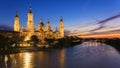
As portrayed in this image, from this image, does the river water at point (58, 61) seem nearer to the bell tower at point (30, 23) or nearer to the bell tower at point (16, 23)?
the bell tower at point (30, 23)

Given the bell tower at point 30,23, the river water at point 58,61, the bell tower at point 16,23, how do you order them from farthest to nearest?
1. the bell tower at point 16,23
2. the bell tower at point 30,23
3. the river water at point 58,61

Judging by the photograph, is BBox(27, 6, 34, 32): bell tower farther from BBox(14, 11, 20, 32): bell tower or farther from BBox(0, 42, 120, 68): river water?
BBox(0, 42, 120, 68): river water

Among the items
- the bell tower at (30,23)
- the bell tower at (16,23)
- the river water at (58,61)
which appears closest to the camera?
the river water at (58,61)

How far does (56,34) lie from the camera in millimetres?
154500

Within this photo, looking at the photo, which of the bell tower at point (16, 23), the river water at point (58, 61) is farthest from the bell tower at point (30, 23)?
the river water at point (58, 61)

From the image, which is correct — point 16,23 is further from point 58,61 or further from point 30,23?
point 58,61

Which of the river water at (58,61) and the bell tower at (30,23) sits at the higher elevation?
the bell tower at (30,23)

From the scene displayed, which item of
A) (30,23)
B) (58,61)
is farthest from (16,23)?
(58,61)

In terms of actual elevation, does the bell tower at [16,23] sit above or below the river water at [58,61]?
above

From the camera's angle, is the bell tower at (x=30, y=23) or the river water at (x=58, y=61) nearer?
the river water at (x=58, y=61)

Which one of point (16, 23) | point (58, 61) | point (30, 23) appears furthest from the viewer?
point (16, 23)

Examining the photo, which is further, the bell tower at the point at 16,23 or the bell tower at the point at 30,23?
the bell tower at the point at 16,23

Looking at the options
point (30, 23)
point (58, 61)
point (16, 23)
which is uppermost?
point (16, 23)

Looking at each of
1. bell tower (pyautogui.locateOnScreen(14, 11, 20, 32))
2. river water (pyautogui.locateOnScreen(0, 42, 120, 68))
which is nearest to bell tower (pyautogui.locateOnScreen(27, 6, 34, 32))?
bell tower (pyautogui.locateOnScreen(14, 11, 20, 32))
